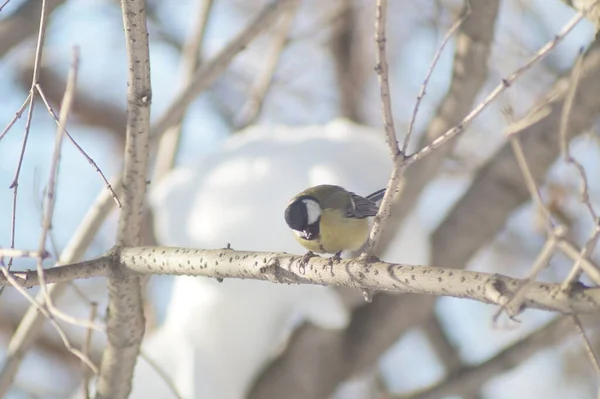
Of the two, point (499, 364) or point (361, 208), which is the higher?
point (361, 208)

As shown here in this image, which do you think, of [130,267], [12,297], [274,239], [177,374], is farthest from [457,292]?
[12,297]

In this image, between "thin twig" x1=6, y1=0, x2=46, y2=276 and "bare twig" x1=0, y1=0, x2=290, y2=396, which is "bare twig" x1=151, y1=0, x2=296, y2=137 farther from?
"thin twig" x1=6, y1=0, x2=46, y2=276

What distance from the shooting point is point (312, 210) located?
271 centimetres

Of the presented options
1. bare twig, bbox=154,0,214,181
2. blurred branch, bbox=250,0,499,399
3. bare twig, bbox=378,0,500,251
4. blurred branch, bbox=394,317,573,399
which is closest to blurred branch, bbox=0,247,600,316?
bare twig, bbox=378,0,500,251

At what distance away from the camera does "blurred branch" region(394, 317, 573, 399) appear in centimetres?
354

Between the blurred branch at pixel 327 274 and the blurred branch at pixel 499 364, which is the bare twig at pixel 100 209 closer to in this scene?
the blurred branch at pixel 327 274

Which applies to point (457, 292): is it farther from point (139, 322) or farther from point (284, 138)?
point (284, 138)

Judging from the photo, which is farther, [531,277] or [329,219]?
[329,219]

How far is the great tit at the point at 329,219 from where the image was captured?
8.60ft

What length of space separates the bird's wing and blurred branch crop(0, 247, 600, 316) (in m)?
0.98

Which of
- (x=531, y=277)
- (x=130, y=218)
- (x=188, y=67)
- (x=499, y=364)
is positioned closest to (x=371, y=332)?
(x=499, y=364)

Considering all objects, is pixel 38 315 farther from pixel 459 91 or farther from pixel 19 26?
pixel 459 91

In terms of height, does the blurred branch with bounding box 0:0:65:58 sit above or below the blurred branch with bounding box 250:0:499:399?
above

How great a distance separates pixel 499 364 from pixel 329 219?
→ 1.48 meters
